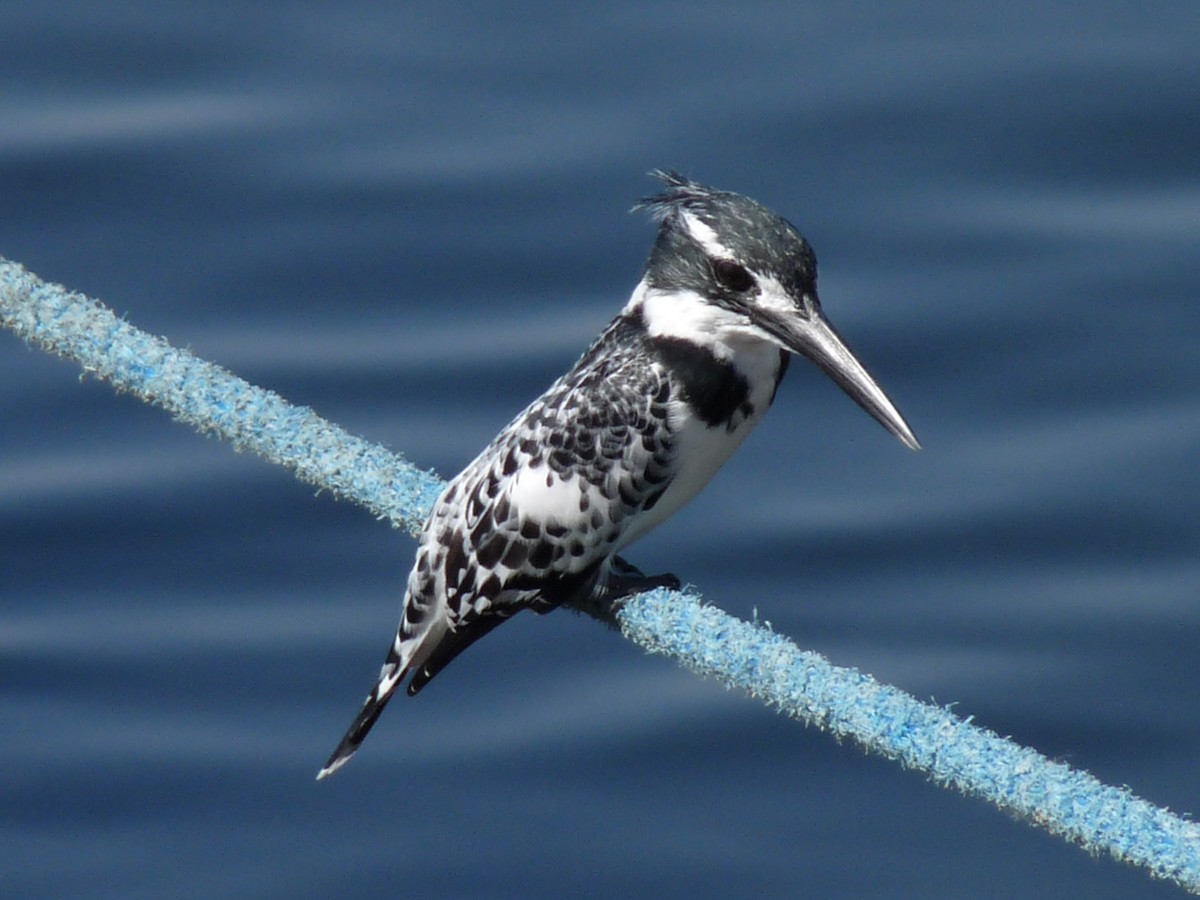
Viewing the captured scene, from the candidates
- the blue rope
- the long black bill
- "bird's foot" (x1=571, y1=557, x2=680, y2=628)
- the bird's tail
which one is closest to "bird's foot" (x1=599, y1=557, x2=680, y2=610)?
"bird's foot" (x1=571, y1=557, x2=680, y2=628)

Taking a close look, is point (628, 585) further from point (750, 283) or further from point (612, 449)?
point (750, 283)

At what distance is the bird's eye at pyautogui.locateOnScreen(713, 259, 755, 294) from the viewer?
2.87 metres

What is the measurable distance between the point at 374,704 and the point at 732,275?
96 cm

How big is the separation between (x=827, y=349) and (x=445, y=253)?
2455 millimetres

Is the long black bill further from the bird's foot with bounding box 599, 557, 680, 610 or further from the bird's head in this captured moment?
the bird's foot with bounding box 599, 557, 680, 610

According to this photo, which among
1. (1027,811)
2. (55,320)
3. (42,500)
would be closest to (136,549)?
(42,500)

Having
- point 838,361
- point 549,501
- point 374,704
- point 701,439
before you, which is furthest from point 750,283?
point 374,704

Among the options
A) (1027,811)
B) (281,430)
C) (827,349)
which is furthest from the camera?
(281,430)

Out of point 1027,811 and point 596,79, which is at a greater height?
point 596,79

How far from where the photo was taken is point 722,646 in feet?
9.00

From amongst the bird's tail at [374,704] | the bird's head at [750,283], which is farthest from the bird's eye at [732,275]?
the bird's tail at [374,704]

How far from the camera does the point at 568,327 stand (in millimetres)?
4969

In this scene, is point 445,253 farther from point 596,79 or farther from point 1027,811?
point 1027,811

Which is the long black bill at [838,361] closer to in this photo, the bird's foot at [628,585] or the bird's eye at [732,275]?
the bird's eye at [732,275]
